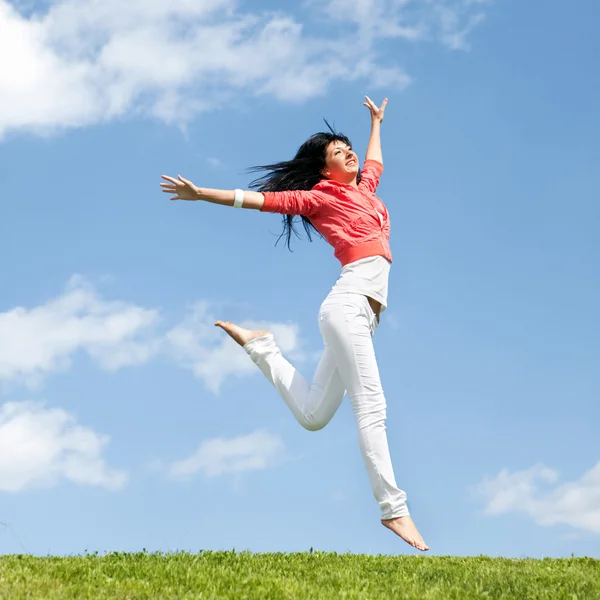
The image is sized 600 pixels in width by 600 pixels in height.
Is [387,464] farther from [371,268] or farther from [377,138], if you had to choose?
[377,138]

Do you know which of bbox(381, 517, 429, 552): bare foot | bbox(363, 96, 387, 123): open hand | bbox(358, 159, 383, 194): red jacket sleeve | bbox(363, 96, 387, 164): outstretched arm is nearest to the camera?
bbox(381, 517, 429, 552): bare foot

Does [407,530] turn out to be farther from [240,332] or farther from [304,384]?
[240,332]

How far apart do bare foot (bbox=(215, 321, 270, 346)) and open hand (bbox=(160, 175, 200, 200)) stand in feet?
4.14

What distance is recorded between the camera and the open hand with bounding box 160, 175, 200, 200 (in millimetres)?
6488

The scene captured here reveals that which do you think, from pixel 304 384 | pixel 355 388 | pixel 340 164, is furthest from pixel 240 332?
pixel 340 164

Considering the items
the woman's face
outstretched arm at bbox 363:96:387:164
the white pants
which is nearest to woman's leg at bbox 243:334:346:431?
the white pants

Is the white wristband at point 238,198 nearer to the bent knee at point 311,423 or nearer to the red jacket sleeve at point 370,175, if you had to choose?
the red jacket sleeve at point 370,175

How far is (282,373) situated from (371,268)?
125 centimetres

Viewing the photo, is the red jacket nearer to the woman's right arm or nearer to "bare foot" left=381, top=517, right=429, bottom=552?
the woman's right arm

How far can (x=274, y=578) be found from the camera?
564 centimetres

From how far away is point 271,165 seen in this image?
7609 mm

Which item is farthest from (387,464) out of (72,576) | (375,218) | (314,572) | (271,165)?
(271,165)

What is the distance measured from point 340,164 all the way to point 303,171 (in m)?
0.39

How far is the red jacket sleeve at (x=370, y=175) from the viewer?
24.5 ft
